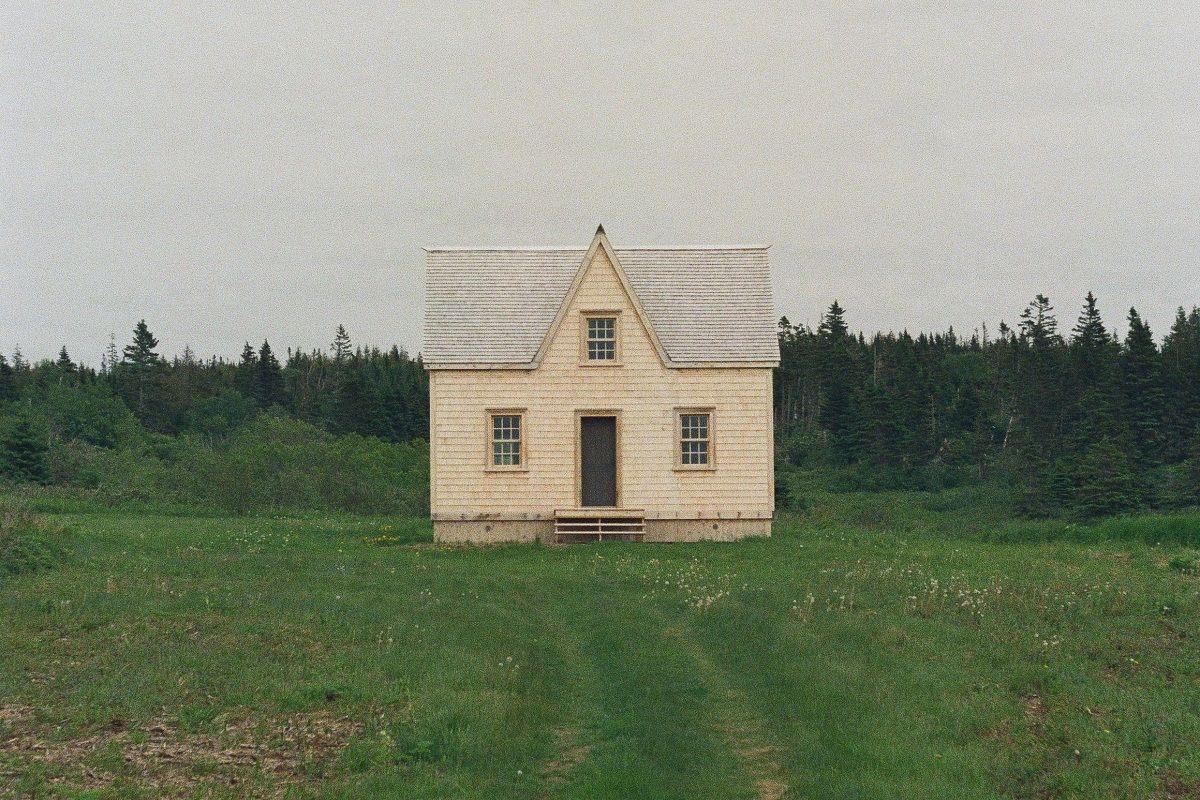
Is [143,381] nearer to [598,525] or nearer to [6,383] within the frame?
[6,383]

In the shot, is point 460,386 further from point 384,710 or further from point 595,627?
Result: point 384,710

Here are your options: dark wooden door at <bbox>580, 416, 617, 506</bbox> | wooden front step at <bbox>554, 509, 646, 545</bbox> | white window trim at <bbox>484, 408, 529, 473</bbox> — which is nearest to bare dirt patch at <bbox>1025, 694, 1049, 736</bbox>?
wooden front step at <bbox>554, 509, 646, 545</bbox>

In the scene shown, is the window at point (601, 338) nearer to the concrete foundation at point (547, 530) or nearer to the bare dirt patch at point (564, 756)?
the concrete foundation at point (547, 530)

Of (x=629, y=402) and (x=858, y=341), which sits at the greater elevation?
(x=858, y=341)

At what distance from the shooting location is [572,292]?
3359 cm

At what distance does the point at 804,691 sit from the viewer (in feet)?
43.9

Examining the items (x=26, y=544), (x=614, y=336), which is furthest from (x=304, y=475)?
(x=26, y=544)

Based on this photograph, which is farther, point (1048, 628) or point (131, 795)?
point (1048, 628)

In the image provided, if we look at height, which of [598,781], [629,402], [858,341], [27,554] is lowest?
[598,781]

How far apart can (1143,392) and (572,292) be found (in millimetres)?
47053

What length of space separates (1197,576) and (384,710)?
52.2 feet

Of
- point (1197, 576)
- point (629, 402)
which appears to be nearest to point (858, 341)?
point (629, 402)

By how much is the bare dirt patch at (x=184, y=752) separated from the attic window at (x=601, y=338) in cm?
2206

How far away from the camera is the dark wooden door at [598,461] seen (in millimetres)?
33594
